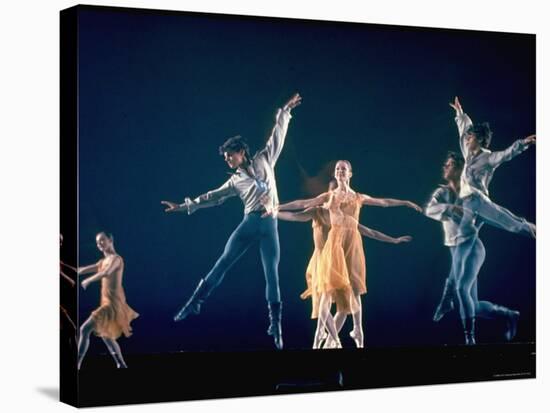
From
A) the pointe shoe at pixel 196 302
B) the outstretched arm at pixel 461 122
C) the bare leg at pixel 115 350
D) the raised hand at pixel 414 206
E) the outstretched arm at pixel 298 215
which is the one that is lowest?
the bare leg at pixel 115 350

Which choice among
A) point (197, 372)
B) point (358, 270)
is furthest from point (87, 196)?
point (358, 270)

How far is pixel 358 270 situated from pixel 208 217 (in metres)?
1.15

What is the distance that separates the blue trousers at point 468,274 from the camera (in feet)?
35.1

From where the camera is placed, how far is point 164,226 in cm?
976

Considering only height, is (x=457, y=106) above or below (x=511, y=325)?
above

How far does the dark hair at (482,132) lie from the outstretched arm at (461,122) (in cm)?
4

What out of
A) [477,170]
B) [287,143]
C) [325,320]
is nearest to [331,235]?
[325,320]

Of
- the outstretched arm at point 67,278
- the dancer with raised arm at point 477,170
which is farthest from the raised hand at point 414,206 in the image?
the outstretched arm at point 67,278

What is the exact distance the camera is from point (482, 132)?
10.8m

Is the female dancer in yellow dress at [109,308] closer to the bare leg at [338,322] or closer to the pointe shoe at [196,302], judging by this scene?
the pointe shoe at [196,302]

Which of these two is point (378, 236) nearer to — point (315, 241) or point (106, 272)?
point (315, 241)

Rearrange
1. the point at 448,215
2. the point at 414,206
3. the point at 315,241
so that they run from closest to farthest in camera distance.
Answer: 1. the point at 315,241
2. the point at 414,206
3. the point at 448,215

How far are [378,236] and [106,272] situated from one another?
1937 mm

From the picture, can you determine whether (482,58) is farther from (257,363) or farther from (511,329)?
(257,363)
